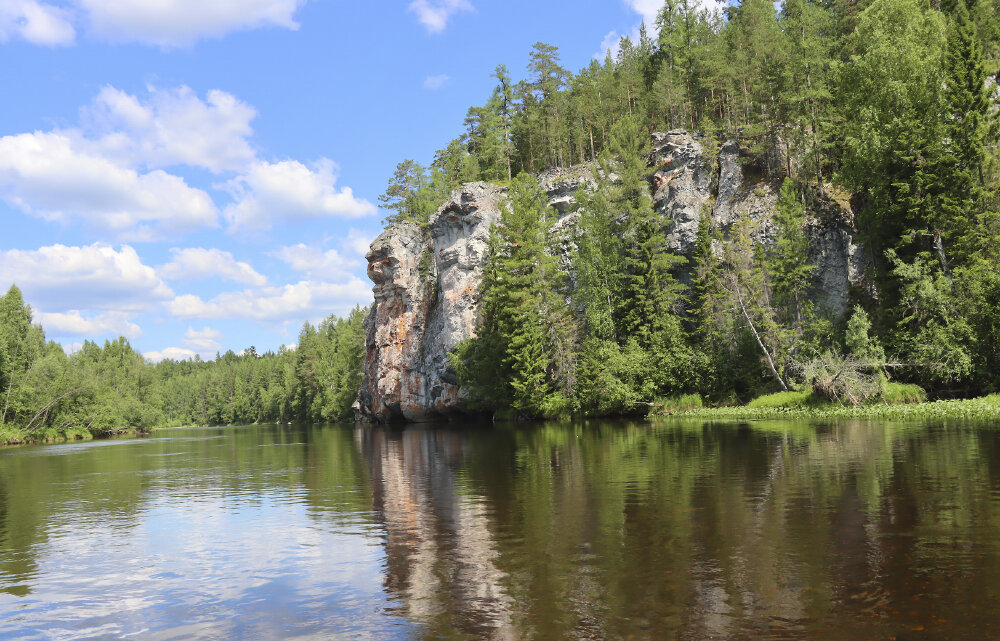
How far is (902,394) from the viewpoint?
138ft

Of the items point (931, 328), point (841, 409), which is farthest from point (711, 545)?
point (931, 328)

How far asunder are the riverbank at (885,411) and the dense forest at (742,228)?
A: 5.73 feet

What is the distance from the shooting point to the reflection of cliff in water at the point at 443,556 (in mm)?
9266

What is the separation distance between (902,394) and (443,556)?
40.5m

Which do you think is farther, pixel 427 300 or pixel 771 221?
pixel 427 300

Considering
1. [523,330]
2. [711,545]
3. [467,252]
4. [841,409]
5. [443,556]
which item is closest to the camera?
[711,545]

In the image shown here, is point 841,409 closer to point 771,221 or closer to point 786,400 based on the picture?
point 786,400

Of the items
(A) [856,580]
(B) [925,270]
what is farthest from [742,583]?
(B) [925,270]

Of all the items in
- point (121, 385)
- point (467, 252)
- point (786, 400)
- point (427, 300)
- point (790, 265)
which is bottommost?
point (786, 400)

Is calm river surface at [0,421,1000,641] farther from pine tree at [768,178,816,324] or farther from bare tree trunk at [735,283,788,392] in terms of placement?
pine tree at [768,178,816,324]

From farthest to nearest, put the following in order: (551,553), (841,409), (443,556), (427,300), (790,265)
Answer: (427,300)
(790,265)
(841,409)
(443,556)
(551,553)

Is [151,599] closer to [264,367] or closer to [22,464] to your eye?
[22,464]

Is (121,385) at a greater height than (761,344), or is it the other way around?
(121,385)

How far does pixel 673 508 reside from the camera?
51.9 feet
